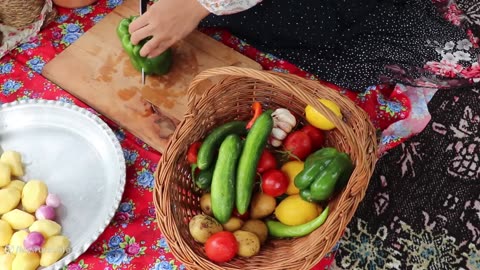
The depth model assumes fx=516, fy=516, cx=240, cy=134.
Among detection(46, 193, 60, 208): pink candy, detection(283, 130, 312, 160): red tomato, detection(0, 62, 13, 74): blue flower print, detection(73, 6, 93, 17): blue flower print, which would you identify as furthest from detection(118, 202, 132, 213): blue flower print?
detection(73, 6, 93, 17): blue flower print

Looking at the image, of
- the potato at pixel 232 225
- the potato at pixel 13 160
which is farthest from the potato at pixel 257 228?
the potato at pixel 13 160

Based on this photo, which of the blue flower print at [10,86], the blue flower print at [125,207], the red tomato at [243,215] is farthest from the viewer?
the blue flower print at [10,86]

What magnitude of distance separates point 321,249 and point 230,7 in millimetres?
498

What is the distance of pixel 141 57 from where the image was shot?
43.7 inches

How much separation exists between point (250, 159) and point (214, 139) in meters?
0.09

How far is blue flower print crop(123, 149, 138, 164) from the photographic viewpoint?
1.10 m

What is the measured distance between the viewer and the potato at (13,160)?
3.28ft

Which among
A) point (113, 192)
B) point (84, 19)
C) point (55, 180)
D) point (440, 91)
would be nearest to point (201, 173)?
point (113, 192)

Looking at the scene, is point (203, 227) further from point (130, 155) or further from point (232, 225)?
point (130, 155)

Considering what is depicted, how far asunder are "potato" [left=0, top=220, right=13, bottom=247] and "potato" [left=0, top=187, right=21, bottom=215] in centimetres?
3

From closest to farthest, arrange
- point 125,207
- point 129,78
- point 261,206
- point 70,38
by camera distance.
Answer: point 261,206
point 125,207
point 129,78
point 70,38

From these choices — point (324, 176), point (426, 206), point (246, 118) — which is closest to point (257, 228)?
point (324, 176)

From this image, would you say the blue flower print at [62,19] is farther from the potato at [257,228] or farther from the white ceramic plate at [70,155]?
the potato at [257,228]

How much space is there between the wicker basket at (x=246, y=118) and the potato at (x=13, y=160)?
31 centimetres
